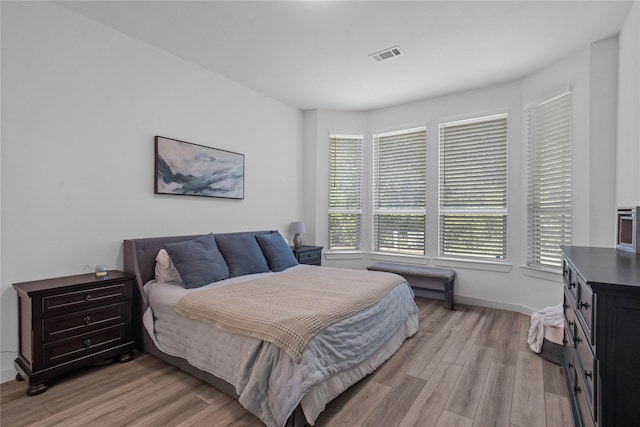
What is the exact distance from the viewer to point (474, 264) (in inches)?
166

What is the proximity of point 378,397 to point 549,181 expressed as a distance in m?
3.12

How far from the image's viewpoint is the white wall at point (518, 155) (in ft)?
9.68

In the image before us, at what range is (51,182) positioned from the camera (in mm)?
2455

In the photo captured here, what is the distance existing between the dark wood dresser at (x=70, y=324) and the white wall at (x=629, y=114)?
4229 mm

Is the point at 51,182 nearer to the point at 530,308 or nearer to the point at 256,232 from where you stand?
the point at 256,232

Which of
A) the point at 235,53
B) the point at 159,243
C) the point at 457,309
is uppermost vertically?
the point at 235,53

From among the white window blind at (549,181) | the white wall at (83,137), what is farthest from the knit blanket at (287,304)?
the white window blind at (549,181)

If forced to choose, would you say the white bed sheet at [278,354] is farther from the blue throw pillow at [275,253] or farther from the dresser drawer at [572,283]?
the dresser drawer at [572,283]

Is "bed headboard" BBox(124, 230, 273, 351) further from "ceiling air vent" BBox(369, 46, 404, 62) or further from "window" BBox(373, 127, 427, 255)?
A: "window" BBox(373, 127, 427, 255)

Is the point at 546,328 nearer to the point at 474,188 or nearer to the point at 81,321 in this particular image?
the point at 474,188

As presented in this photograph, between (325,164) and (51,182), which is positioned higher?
(325,164)

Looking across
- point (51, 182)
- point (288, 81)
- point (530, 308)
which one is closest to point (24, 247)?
point (51, 182)

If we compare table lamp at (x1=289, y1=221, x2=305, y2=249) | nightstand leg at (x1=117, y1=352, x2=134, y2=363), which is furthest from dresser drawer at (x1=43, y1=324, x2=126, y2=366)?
table lamp at (x1=289, y1=221, x2=305, y2=249)

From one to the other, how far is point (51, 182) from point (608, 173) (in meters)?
4.99
